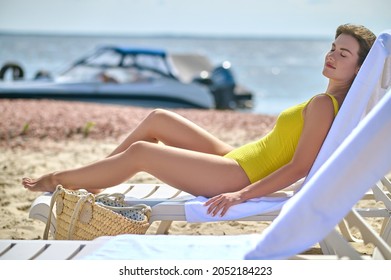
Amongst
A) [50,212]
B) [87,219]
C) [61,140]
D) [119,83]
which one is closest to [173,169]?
[87,219]

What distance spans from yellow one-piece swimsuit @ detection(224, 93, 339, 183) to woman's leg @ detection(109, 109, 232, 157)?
0.29 meters

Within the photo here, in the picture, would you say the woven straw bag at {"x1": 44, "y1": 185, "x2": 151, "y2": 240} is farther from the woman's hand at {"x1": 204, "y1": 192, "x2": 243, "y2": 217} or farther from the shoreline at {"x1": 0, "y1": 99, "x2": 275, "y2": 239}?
the shoreline at {"x1": 0, "y1": 99, "x2": 275, "y2": 239}

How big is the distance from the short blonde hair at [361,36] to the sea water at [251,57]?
12.5 metres

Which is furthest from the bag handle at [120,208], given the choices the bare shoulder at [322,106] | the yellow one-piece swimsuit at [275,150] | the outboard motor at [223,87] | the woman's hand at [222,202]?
the outboard motor at [223,87]

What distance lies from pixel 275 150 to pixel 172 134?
583 millimetres

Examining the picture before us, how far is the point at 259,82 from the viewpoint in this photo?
2738 cm

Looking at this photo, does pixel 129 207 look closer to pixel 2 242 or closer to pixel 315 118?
pixel 2 242

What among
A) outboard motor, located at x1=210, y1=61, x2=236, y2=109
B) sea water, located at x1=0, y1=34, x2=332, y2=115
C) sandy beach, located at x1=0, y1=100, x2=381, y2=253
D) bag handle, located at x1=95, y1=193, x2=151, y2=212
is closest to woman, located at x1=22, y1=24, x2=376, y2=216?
bag handle, located at x1=95, y1=193, x2=151, y2=212

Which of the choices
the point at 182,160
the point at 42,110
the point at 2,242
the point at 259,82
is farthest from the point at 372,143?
the point at 259,82

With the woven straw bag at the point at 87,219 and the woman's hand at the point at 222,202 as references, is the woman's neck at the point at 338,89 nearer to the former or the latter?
the woman's hand at the point at 222,202

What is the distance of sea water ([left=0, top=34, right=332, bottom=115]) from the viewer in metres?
23.3

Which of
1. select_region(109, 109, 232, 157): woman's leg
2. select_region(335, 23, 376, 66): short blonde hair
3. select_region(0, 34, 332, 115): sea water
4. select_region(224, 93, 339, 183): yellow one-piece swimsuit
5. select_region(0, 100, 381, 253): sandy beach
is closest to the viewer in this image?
select_region(335, 23, 376, 66): short blonde hair

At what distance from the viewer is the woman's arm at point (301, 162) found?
303 cm

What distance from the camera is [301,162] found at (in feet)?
9.99
